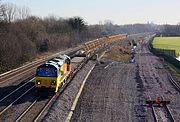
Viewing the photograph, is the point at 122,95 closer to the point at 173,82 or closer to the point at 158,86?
the point at 158,86

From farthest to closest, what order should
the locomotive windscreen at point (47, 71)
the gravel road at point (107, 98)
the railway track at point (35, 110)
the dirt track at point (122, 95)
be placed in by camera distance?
the locomotive windscreen at point (47, 71)
the dirt track at point (122, 95)
the gravel road at point (107, 98)
the railway track at point (35, 110)

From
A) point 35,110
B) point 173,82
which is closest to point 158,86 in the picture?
point 173,82

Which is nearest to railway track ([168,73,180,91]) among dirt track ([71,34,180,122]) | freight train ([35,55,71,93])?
dirt track ([71,34,180,122])

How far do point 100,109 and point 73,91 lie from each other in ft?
18.3

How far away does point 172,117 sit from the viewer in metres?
21.6

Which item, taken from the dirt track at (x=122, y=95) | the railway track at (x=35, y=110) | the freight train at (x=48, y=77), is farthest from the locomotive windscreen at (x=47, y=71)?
the dirt track at (x=122, y=95)

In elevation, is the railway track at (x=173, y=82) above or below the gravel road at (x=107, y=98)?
below

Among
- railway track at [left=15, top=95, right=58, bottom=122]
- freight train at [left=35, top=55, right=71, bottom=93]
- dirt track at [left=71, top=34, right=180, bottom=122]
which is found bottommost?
dirt track at [left=71, top=34, right=180, bottom=122]

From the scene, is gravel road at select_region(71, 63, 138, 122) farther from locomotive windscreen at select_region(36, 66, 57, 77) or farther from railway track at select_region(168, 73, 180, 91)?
railway track at select_region(168, 73, 180, 91)

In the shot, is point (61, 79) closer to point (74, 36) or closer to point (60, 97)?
point (60, 97)

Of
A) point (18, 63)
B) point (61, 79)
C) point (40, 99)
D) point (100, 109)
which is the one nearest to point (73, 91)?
point (61, 79)

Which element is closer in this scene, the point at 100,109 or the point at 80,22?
the point at 100,109

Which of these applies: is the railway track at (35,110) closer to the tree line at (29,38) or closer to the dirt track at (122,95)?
the dirt track at (122,95)

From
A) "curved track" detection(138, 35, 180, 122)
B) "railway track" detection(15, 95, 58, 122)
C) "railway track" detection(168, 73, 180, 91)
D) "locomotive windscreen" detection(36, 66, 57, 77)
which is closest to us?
"railway track" detection(15, 95, 58, 122)
